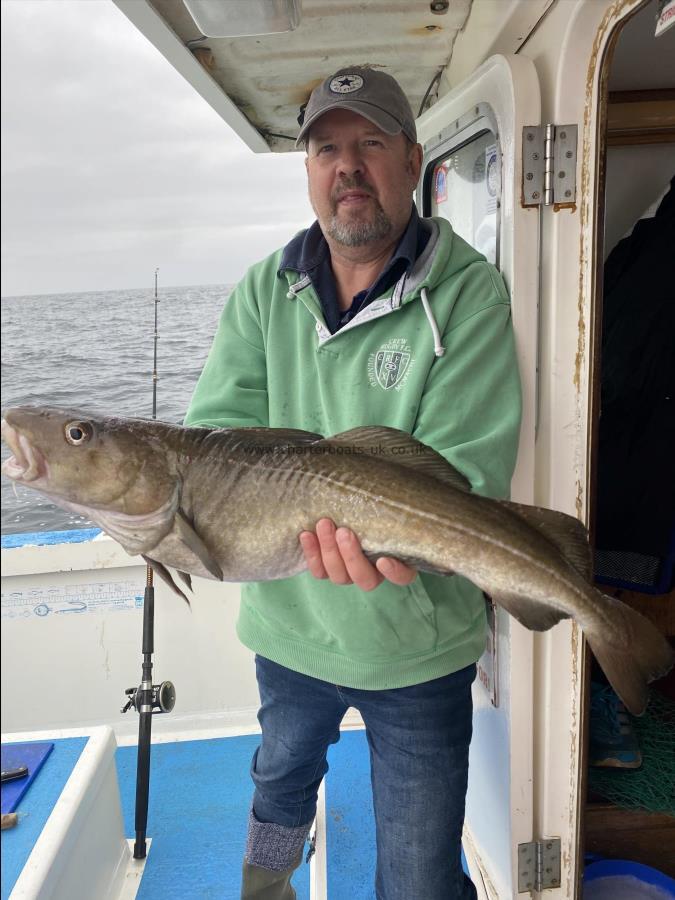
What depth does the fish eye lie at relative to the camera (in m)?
1.56

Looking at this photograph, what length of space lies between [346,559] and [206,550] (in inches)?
15.5

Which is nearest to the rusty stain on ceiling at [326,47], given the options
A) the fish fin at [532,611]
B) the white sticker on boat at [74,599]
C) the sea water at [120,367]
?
the sea water at [120,367]

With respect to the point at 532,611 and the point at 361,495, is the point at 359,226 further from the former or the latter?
the point at 532,611

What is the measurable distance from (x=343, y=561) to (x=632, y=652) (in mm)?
848

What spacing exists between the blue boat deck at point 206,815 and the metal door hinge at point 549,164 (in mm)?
3117

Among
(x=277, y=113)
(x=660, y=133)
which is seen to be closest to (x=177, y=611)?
(x=277, y=113)

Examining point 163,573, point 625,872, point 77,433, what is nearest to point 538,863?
point 625,872

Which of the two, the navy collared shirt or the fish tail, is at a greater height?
the navy collared shirt

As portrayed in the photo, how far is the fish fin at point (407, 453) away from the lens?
1.68m

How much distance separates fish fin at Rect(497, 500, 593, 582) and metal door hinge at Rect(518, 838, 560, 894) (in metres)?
1.48

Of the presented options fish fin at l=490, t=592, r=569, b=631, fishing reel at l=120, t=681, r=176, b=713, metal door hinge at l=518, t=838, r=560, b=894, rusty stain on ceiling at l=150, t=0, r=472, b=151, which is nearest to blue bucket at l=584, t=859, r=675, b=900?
metal door hinge at l=518, t=838, r=560, b=894

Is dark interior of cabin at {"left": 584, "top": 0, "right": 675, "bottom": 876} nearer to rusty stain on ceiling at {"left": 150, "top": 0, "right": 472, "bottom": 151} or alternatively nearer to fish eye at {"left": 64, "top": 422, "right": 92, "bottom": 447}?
rusty stain on ceiling at {"left": 150, "top": 0, "right": 472, "bottom": 151}

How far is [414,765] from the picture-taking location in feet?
6.86

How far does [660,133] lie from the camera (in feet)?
12.1
